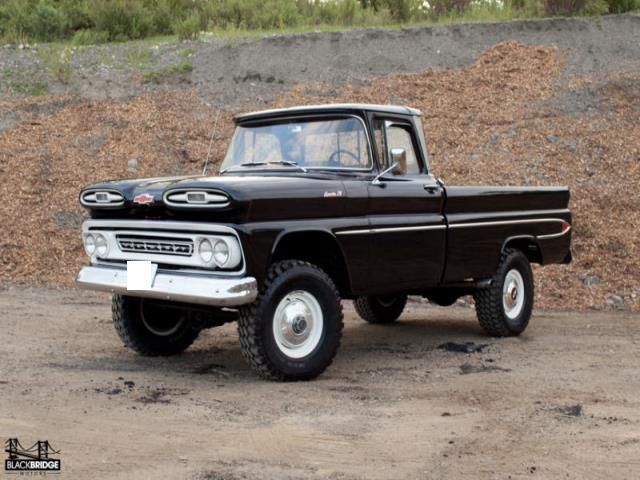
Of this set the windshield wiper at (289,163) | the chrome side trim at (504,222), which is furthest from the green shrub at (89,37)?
the windshield wiper at (289,163)

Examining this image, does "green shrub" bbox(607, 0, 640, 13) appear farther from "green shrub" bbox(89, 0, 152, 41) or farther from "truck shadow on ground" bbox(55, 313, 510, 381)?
"truck shadow on ground" bbox(55, 313, 510, 381)

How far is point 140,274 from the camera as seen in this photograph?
6.38m

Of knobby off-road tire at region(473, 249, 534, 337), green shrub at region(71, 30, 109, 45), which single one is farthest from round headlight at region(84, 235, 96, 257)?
green shrub at region(71, 30, 109, 45)

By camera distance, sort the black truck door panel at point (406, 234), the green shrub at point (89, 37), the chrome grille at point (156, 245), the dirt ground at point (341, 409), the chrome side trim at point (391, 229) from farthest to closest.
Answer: the green shrub at point (89, 37), the black truck door panel at point (406, 234), the chrome side trim at point (391, 229), the chrome grille at point (156, 245), the dirt ground at point (341, 409)

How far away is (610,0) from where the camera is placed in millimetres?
20469

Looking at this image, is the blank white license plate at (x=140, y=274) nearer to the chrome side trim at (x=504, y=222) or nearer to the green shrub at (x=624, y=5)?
the chrome side trim at (x=504, y=222)

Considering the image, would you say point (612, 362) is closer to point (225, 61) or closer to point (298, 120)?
point (298, 120)

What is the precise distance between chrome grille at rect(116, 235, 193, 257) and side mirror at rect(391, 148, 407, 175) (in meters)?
1.91

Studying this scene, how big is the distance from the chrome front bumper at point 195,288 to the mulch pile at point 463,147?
5532 mm

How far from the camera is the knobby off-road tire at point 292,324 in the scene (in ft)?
20.3

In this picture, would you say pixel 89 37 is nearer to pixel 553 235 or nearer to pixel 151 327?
pixel 553 235

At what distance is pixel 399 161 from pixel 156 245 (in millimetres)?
2097

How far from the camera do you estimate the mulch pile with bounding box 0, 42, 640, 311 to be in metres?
12.1

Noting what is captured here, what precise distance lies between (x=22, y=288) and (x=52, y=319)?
88.5 inches
